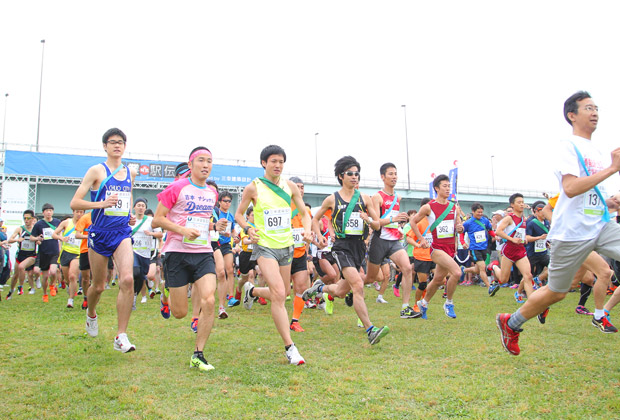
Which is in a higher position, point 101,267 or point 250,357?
point 101,267

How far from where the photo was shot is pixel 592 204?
4203mm

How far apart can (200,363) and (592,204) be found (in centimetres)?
406

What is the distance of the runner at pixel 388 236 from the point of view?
7.91m

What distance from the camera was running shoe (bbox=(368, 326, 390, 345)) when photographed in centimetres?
589

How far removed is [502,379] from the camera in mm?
4430

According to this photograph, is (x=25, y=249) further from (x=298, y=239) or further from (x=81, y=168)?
(x=81, y=168)

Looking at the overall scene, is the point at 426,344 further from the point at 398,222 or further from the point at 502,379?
the point at 398,222

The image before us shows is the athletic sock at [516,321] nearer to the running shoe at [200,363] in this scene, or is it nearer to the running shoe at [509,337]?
the running shoe at [509,337]

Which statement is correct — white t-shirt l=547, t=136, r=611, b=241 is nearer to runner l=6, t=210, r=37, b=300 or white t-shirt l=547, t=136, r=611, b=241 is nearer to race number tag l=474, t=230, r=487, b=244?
race number tag l=474, t=230, r=487, b=244

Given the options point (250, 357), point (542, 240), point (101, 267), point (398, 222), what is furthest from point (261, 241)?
point (542, 240)

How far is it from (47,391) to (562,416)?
13.9 ft

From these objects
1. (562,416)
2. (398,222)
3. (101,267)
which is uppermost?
(398,222)

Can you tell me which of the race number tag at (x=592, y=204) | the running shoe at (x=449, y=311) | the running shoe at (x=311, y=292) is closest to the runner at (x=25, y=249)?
the running shoe at (x=311, y=292)

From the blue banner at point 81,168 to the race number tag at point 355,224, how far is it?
2297cm
